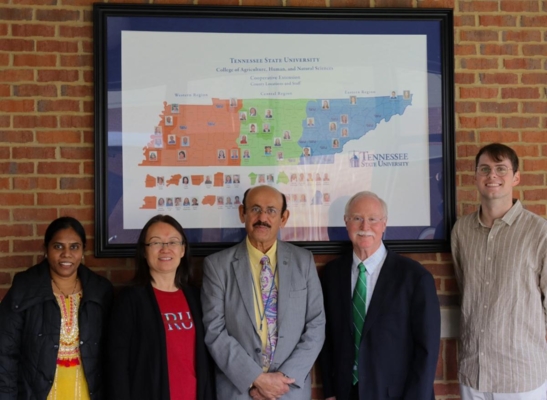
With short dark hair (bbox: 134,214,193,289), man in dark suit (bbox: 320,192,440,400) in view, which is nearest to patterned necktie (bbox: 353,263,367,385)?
man in dark suit (bbox: 320,192,440,400)

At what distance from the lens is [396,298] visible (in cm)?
313

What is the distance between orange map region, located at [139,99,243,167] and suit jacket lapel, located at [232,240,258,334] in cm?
58

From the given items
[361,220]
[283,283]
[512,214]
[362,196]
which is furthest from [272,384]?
[512,214]

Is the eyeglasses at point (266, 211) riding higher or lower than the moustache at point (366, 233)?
higher

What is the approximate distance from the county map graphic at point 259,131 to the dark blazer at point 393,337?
81cm

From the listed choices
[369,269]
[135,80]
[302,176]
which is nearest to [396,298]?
[369,269]

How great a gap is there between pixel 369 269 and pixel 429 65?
1287 millimetres

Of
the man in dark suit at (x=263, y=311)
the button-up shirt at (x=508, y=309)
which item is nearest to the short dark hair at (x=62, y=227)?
the man in dark suit at (x=263, y=311)

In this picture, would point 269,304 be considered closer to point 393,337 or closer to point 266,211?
point 266,211

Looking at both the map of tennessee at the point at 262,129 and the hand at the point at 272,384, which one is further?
the map of tennessee at the point at 262,129

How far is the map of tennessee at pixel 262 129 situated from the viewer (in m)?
3.49

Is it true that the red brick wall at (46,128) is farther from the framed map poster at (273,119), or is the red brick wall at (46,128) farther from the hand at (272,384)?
the hand at (272,384)

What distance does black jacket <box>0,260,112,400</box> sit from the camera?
113 inches

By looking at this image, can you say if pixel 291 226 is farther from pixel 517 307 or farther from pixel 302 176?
pixel 517 307
